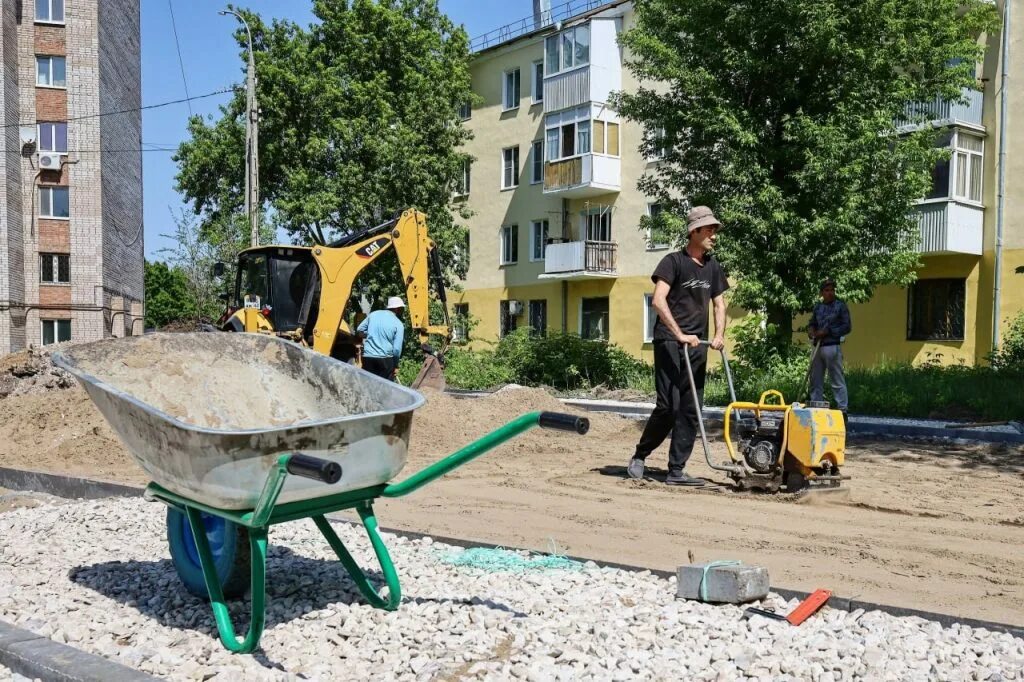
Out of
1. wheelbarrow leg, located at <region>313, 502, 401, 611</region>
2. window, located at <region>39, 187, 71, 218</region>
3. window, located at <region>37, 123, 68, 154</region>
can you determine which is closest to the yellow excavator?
wheelbarrow leg, located at <region>313, 502, 401, 611</region>

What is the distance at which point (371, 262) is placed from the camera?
16.8 meters

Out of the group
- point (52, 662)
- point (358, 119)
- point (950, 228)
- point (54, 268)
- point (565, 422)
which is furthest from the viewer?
point (54, 268)

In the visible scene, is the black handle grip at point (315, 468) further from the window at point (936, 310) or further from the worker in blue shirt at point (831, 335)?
the window at point (936, 310)

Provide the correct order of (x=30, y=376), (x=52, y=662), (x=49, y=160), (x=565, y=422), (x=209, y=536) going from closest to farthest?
(x=565, y=422) → (x=52, y=662) → (x=209, y=536) → (x=30, y=376) → (x=49, y=160)

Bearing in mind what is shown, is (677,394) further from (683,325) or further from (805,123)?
(805,123)

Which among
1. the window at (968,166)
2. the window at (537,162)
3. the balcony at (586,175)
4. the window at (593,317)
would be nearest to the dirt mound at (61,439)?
the window at (968,166)

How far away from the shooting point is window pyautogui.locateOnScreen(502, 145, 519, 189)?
37.6 meters

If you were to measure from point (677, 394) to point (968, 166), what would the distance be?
19593 mm

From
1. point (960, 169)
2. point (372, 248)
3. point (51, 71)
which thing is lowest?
point (372, 248)

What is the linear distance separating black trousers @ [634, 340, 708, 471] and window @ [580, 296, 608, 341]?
25.3m

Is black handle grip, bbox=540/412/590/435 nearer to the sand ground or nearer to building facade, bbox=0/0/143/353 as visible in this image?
the sand ground

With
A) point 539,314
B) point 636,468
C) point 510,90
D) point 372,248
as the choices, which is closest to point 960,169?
A: point 372,248

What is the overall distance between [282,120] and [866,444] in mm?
25041

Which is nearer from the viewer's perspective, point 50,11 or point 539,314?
point 539,314
